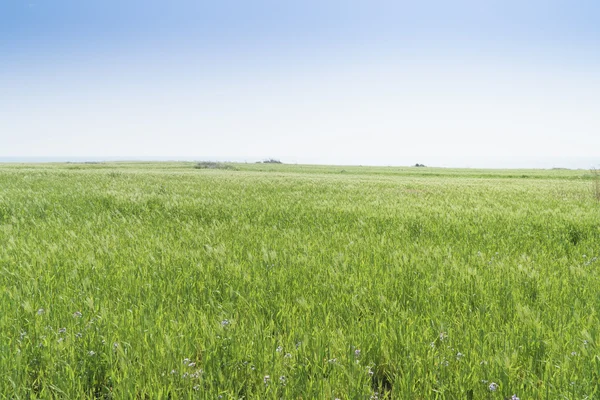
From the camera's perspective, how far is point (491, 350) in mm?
2092

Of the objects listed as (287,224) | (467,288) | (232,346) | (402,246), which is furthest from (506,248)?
(232,346)

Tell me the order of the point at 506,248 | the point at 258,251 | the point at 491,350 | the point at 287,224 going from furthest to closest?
the point at 287,224 < the point at 506,248 < the point at 258,251 < the point at 491,350

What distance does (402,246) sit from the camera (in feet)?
16.2

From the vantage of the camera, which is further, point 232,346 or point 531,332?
point 531,332

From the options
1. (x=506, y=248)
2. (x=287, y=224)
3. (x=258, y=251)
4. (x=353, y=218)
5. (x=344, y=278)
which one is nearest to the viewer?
(x=344, y=278)

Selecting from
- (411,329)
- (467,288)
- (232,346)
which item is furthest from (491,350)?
(232,346)

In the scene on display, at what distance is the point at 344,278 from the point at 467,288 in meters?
1.16

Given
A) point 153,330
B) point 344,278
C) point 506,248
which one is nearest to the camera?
point 153,330

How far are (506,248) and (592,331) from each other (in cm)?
280

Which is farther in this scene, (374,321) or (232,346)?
(374,321)

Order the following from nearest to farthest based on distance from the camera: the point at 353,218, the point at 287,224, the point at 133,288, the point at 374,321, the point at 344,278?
the point at 374,321 < the point at 133,288 < the point at 344,278 < the point at 287,224 < the point at 353,218

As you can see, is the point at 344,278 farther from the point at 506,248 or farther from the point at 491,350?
the point at 506,248

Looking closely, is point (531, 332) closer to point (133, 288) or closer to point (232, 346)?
point (232, 346)

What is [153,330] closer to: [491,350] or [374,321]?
[374,321]
